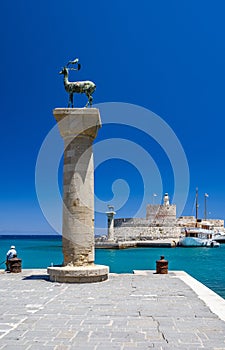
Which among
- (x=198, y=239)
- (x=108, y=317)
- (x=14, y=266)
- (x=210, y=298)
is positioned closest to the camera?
(x=108, y=317)

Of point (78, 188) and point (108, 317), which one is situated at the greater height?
point (78, 188)

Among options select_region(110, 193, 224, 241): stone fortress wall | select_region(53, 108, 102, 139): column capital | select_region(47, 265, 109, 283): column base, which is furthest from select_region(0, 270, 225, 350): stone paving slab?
select_region(110, 193, 224, 241): stone fortress wall

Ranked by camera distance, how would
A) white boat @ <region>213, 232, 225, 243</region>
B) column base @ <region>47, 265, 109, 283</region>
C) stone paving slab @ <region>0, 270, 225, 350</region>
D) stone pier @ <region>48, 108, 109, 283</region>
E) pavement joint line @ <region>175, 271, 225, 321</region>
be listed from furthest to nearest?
white boat @ <region>213, 232, 225, 243</region>, stone pier @ <region>48, 108, 109, 283</region>, column base @ <region>47, 265, 109, 283</region>, pavement joint line @ <region>175, 271, 225, 321</region>, stone paving slab @ <region>0, 270, 225, 350</region>

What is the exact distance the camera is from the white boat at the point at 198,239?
63.8 meters

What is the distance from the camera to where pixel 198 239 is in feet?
212

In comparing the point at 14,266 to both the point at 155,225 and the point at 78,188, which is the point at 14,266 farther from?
the point at 155,225

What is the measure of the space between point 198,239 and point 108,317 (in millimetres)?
60191

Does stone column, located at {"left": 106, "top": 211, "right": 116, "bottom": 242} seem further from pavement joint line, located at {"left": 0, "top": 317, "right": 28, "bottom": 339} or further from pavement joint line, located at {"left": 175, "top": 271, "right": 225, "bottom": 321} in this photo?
pavement joint line, located at {"left": 0, "top": 317, "right": 28, "bottom": 339}

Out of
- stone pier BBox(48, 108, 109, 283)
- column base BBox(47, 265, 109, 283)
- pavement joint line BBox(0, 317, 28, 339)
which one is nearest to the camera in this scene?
pavement joint line BBox(0, 317, 28, 339)

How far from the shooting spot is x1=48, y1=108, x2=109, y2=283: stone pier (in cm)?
1116

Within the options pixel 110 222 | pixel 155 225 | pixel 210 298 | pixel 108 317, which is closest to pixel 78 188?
pixel 210 298

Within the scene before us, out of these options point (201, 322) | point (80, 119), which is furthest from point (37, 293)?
point (80, 119)

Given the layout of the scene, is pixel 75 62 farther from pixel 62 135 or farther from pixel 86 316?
pixel 86 316

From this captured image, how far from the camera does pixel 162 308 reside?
7.45 metres
